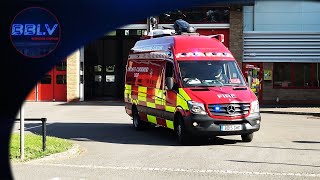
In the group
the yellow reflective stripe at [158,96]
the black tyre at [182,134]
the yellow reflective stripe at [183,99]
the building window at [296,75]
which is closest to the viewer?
the yellow reflective stripe at [183,99]

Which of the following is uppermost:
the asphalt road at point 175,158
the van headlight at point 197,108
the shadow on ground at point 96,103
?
the van headlight at point 197,108

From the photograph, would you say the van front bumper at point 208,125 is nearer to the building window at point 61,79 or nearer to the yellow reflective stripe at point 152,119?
the yellow reflective stripe at point 152,119

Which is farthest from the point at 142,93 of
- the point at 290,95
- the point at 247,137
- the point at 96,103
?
the point at 290,95

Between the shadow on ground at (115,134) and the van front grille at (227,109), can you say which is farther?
the shadow on ground at (115,134)

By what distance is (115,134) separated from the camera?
12188mm

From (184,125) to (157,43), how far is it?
2824mm

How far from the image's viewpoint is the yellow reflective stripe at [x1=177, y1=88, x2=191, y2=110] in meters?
9.76

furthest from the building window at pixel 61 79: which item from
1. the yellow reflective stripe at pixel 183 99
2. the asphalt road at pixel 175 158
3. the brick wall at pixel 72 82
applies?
the yellow reflective stripe at pixel 183 99

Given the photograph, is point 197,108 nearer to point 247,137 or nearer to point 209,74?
point 209,74

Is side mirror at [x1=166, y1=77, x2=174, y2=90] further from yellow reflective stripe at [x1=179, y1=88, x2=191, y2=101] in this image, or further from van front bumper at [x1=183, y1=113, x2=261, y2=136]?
van front bumper at [x1=183, y1=113, x2=261, y2=136]

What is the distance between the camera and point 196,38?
36.7 ft

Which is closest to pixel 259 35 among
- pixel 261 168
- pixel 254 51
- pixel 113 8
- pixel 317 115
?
pixel 254 51

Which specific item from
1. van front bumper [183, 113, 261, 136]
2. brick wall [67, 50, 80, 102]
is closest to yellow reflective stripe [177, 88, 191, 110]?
van front bumper [183, 113, 261, 136]

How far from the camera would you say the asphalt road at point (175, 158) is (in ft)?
21.6
